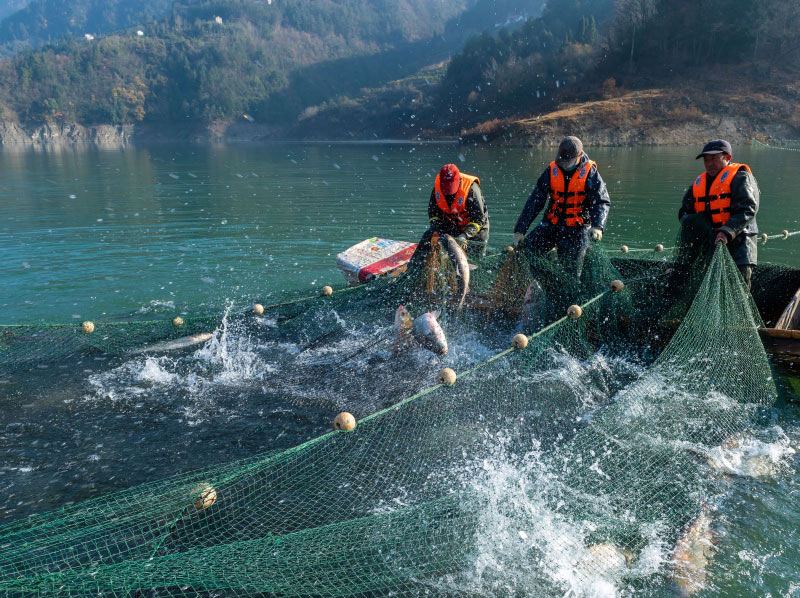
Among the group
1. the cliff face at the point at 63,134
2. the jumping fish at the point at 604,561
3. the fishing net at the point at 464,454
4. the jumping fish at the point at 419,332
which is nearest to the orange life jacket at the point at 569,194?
the fishing net at the point at 464,454

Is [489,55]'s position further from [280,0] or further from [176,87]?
[280,0]

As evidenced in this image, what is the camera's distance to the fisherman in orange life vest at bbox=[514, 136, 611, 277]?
7285 mm

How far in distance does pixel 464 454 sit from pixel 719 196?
14.3ft

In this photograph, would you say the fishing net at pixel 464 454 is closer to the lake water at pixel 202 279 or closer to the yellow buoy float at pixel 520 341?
the yellow buoy float at pixel 520 341

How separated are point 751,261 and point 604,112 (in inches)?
1787

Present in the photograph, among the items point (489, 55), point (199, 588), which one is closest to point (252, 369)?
→ point (199, 588)

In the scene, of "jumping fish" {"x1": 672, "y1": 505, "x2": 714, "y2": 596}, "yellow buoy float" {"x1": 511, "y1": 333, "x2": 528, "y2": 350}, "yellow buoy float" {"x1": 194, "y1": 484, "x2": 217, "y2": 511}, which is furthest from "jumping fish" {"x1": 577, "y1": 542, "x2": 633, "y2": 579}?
"yellow buoy float" {"x1": 194, "y1": 484, "x2": 217, "y2": 511}

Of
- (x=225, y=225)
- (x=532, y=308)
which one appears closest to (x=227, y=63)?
(x=225, y=225)

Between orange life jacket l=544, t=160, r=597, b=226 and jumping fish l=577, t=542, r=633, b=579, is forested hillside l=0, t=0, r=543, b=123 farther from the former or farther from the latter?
jumping fish l=577, t=542, r=633, b=579

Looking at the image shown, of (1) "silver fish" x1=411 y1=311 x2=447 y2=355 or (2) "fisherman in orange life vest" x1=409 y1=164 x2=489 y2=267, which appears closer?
(1) "silver fish" x1=411 y1=311 x2=447 y2=355

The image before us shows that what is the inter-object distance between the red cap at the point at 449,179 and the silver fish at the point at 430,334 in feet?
6.47

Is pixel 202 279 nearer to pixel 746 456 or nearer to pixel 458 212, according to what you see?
pixel 458 212

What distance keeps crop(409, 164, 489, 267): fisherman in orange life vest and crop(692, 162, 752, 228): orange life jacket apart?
269 centimetres

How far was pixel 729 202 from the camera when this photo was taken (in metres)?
6.57
